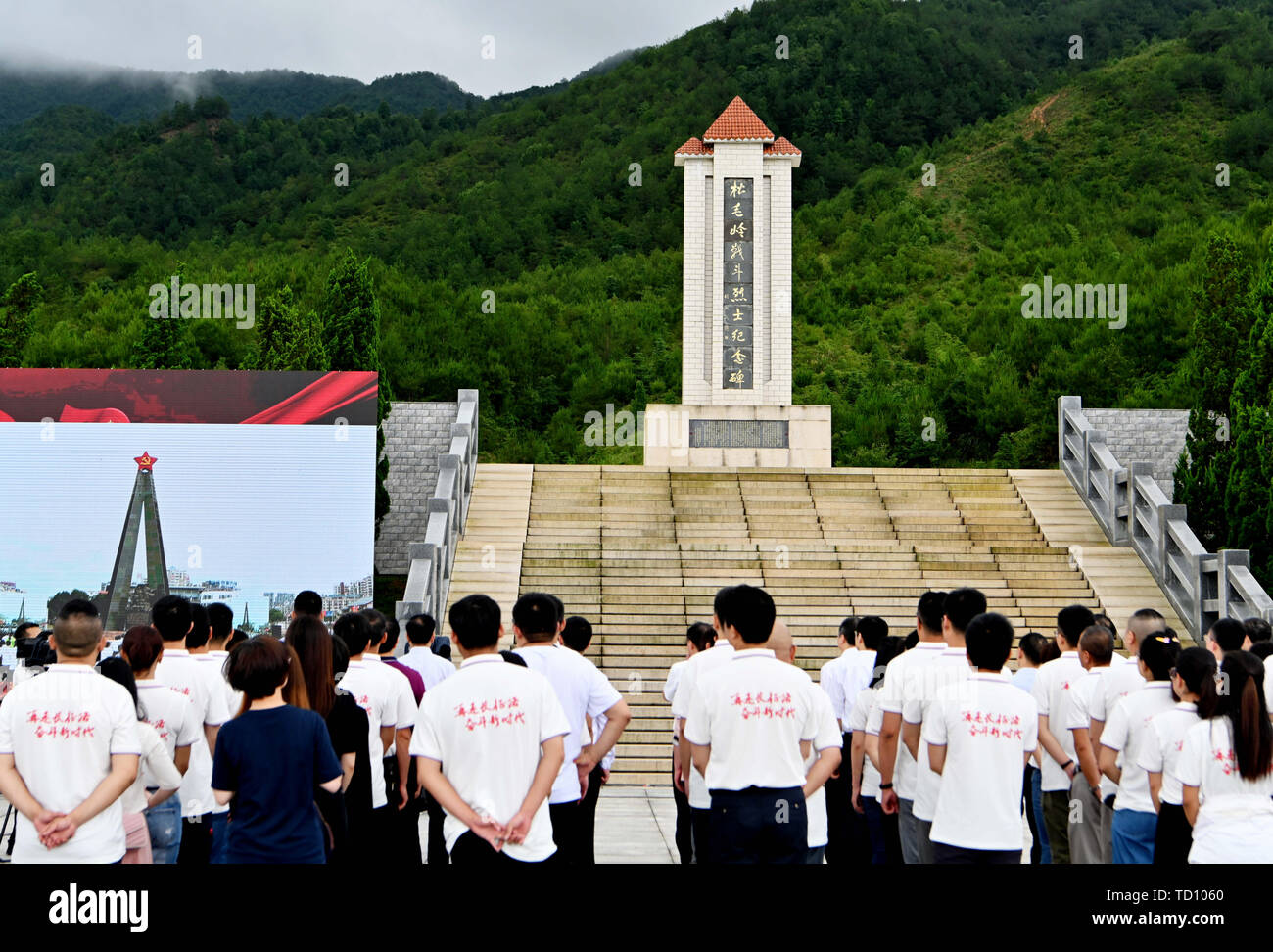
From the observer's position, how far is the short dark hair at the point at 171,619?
17.2 feet

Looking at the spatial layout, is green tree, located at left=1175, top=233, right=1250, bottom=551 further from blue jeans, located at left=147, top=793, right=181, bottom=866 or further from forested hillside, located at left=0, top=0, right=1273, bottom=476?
blue jeans, located at left=147, top=793, right=181, bottom=866

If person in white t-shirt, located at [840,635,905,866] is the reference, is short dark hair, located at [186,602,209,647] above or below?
above

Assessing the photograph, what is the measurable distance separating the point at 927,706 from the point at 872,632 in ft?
4.82

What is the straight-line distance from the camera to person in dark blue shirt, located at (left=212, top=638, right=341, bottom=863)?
4.20 meters

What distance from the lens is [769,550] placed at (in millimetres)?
14289

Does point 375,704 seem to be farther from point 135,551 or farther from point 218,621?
point 135,551

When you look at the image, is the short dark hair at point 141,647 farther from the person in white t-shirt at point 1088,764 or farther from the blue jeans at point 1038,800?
the blue jeans at point 1038,800

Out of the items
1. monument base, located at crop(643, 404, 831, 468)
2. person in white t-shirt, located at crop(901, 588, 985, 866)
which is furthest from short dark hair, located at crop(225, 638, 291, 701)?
monument base, located at crop(643, 404, 831, 468)

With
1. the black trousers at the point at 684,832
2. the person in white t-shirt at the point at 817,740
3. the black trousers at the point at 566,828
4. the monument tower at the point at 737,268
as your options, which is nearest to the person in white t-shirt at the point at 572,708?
the black trousers at the point at 566,828

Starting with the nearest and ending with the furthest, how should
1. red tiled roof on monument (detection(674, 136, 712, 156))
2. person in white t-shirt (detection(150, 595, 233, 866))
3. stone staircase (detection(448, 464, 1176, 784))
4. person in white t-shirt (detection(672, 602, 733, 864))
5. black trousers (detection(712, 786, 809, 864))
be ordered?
black trousers (detection(712, 786, 809, 864)) → person in white t-shirt (detection(672, 602, 733, 864)) → person in white t-shirt (detection(150, 595, 233, 866)) → stone staircase (detection(448, 464, 1176, 784)) → red tiled roof on monument (detection(674, 136, 712, 156))

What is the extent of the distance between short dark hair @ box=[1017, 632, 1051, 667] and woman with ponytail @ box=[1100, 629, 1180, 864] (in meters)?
1.22

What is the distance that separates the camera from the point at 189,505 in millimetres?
12906

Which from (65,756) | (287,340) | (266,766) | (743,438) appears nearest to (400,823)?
(266,766)
